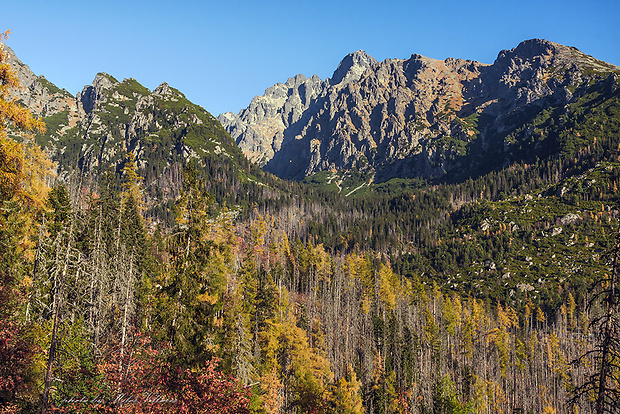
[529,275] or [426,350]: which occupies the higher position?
[529,275]

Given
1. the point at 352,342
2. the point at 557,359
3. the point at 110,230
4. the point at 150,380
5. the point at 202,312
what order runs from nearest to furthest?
the point at 150,380 < the point at 202,312 < the point at 110,230 < the point at 352,342 < the point at 557,359

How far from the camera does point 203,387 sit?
70.9 ft

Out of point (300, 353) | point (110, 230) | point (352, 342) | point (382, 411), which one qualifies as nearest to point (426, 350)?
point (352, 342)

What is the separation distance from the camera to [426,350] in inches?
4220

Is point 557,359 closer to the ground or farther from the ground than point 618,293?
closer to the ground

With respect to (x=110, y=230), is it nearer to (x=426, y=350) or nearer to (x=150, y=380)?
(x=150, y=380)

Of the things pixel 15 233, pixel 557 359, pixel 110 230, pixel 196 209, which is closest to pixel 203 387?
pixel 196 209

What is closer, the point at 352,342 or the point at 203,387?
the point at 203,387

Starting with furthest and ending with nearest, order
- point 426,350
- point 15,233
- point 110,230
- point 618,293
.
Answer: point 426,350, point 110,230, point 15,233, point 618,293

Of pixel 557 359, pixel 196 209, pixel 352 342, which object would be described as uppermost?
pixel 196 209

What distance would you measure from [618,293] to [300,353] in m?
47.8

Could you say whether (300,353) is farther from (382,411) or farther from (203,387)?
(203,387)

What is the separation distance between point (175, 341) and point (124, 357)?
3.30m

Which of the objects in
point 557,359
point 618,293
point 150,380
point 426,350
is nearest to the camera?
point 618,293
